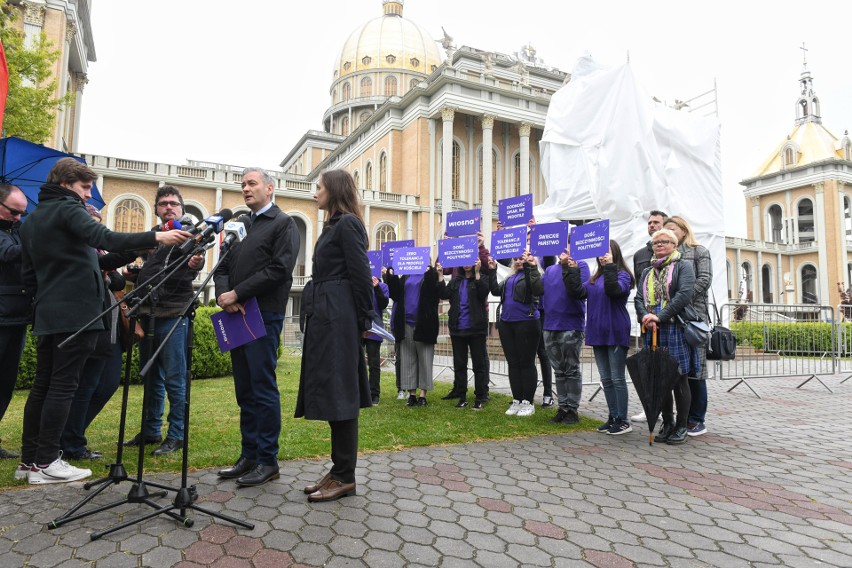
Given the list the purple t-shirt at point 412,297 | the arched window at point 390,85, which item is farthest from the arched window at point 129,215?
the purple t-shirt at point 412,297

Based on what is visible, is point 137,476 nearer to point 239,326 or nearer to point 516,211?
point 239,326

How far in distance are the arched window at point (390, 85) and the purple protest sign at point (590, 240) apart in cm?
5452

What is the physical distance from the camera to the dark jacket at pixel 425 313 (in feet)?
23.8

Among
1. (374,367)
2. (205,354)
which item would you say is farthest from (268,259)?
(205,354)

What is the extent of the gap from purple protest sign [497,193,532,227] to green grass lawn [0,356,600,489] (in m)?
2.58

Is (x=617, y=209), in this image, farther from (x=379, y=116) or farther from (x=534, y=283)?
(x=379, y=116)

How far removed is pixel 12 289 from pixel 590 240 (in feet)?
18.0

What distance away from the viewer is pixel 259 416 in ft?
12.6

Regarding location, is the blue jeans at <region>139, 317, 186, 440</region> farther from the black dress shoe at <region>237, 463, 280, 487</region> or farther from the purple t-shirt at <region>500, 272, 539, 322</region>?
the purple t-shirt at <region>500, 272, 539, 322</region>

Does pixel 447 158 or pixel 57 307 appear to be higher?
pixel 447 158

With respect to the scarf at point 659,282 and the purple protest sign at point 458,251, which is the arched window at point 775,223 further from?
the scarf at point 659,282

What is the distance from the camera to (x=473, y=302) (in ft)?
23.4

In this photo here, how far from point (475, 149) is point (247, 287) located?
1639 inches

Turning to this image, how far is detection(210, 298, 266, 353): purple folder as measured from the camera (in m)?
3.74
